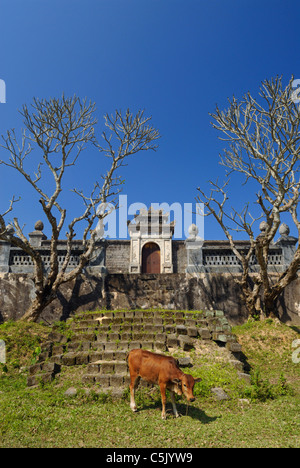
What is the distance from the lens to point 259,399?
638cm

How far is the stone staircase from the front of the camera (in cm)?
732

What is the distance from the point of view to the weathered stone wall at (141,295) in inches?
507

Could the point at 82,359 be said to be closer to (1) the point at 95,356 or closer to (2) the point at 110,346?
(1) the point at 95,356

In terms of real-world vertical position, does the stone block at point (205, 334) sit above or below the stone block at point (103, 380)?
above

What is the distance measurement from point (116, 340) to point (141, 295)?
462cm

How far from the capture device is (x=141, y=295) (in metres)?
13.1

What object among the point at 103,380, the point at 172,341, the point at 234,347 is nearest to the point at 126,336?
the point at 172,341

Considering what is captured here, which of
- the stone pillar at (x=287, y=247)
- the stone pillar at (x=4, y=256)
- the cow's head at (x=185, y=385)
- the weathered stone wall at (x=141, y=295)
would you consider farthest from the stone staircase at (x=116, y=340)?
the stone pillar at (x=287, y=247)

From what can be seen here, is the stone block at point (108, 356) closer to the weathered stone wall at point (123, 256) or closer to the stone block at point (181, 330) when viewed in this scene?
the stone block at point (181, 330)

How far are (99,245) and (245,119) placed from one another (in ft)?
26.0

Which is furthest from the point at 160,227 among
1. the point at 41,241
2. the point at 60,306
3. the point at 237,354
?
the point at 237,354

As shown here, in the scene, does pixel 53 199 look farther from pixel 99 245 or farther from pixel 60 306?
pixel 60 306

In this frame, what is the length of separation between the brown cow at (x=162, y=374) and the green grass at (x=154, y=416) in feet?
1.54

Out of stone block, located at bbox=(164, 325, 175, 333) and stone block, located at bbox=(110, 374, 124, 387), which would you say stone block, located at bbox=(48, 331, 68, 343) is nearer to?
stone block, located at bbox=(110, 374, 124, 387)
